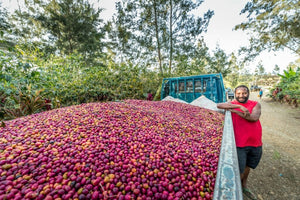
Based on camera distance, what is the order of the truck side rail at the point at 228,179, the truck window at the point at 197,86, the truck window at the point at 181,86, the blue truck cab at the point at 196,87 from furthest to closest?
1. the truck window at the point at 181,86
2. the truck window at the point at 197,86
3. the blue truck cab at the point at 196,87
4. the truck side rail at the point at 228,179

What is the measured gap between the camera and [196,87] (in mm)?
4781

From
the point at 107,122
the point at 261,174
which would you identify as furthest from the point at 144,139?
the point at 261,174

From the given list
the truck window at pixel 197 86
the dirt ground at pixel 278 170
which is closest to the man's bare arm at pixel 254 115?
the dirt ground at pixel 278 170

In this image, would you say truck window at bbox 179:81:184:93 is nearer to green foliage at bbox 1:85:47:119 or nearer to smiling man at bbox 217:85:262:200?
smiling man at bbox 217:85:262:200

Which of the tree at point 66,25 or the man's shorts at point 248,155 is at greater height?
the tree at point 66,25

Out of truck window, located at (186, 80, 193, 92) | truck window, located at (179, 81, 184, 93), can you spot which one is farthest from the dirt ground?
truck window, located at (179, 81, 184, 93)

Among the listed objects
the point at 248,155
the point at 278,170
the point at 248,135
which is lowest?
the point at 278,170

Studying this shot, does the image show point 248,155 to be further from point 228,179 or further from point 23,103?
point 23,103

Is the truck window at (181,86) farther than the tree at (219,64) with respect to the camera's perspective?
No

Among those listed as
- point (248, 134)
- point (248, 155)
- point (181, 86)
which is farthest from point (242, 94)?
point (181, 86)

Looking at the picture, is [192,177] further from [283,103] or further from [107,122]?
[283,103]

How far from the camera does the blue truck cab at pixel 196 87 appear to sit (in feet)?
14.4

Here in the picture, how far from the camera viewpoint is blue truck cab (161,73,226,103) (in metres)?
4.38

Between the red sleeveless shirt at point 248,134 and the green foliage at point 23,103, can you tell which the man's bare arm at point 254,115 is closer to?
the red sleeveless shirt at point 248,134
